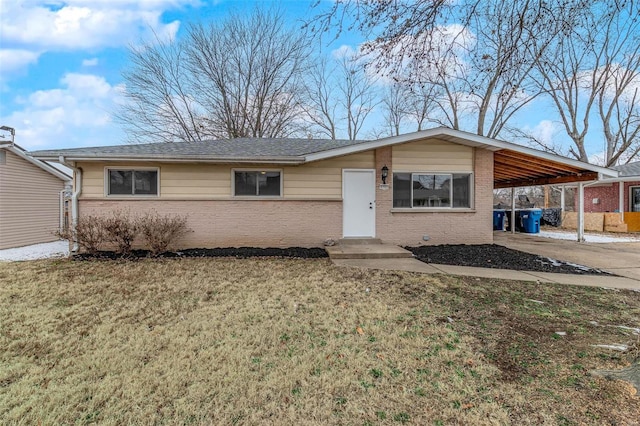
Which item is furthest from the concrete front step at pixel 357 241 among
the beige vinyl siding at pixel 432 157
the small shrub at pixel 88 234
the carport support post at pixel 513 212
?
the carport support post at pixel 513 212

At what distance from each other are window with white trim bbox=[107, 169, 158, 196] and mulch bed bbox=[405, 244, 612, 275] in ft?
23.6

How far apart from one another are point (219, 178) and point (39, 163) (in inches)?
317

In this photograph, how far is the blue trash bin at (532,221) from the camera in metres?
13.5

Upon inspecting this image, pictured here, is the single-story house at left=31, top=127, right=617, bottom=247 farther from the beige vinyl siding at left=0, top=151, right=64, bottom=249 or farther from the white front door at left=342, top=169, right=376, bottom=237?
the beige vinyl siding at left=0, top=151, right=64, bottom=249

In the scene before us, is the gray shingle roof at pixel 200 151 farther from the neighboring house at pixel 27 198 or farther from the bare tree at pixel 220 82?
the bare tree at pixel 220 82

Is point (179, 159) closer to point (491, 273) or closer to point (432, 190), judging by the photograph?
point (432, 190)

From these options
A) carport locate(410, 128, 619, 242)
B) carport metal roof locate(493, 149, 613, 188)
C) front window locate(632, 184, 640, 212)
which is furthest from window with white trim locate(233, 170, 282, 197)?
front window locate(632, 184, 640, 212)

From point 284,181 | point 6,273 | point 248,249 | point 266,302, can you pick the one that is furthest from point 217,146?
point 266,302

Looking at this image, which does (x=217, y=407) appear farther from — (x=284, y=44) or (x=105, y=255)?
(x=284, y=44)

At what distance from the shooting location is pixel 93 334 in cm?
345

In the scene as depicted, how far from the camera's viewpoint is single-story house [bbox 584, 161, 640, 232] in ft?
46.4

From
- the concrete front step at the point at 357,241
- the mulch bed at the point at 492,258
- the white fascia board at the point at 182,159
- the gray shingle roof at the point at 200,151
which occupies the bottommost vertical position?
the mulch bed at the point at 492,258

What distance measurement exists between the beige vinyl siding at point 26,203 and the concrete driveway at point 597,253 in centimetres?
1531

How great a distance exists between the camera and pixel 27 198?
11.1m
